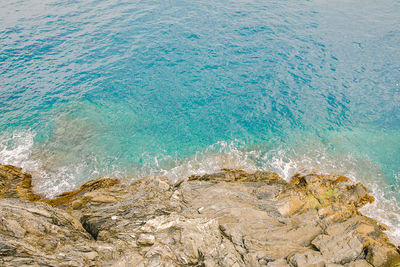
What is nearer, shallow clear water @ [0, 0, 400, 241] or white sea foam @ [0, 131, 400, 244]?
white sea foam @ [0, 131, 400, 244]

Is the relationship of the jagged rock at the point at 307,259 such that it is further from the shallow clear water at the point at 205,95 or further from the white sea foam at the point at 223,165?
the shallow clear water at the point at 205,95

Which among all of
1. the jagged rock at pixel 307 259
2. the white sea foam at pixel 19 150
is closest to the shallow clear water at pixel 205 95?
the white sea foam at pixel 19 150

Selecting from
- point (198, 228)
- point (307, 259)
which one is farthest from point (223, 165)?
point (307, 259)

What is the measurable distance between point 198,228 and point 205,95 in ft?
61.0

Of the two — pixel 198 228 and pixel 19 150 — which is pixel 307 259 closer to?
pixel 198 228

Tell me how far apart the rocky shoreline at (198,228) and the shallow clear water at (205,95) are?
178 inches

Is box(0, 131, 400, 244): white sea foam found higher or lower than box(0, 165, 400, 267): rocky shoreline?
lower

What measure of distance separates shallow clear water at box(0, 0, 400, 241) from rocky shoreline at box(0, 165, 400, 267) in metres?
4.52

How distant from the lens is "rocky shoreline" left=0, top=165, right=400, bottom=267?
905cm

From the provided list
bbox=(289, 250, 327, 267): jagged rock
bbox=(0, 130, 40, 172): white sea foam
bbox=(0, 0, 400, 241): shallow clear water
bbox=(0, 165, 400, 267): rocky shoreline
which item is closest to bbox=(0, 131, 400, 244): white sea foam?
bbox=(0, 130, 40, 172): white sea foam

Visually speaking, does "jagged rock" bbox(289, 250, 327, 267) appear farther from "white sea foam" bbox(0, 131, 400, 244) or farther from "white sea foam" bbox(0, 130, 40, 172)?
"white sea foam" bbox(0, 130, 40, 172)

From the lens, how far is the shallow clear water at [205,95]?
821 inches

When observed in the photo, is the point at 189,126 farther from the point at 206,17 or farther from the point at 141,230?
the point at 206,17

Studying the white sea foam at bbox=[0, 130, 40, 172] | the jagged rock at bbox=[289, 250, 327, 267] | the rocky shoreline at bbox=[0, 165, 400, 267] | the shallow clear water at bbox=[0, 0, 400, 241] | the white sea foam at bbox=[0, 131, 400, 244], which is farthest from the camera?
the shallow clear water at bbox=[0, 0, 400, 241]
